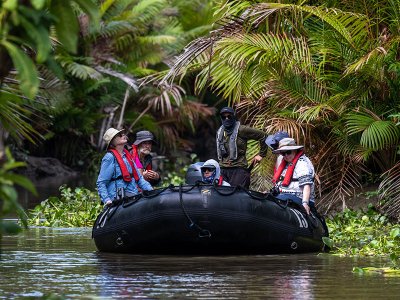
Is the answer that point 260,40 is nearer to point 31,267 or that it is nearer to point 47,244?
point 47,244

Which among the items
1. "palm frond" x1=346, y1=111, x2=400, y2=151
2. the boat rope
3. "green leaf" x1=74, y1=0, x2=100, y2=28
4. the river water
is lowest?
the river water

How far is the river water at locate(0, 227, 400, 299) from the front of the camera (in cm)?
990

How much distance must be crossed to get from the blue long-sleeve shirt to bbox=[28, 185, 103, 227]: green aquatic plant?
153 inches

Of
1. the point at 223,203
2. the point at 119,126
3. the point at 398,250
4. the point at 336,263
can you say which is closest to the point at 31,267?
the point at 223,203

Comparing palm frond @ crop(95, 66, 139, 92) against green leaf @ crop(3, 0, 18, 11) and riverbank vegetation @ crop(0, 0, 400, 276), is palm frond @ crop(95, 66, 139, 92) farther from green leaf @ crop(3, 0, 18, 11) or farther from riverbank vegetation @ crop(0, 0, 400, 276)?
green leaf @ crop(3, 0, 18, 11)

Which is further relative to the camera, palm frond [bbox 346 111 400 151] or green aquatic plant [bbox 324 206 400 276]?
palm frond [bbox 346 111 400 151]

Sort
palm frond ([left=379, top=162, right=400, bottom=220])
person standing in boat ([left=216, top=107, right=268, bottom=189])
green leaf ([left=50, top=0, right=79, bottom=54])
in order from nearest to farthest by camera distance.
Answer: green leaf ([left=50, top=0, right=79, bottom=54]) < person standing in boat ([left=216, top=107, right=268, bottom=189]) < palm frond ([left=379, top=162, right=400, bottom=220])

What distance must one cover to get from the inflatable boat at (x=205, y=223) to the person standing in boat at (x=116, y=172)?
49 centimetres

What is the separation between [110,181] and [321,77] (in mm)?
4691

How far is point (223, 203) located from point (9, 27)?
7.29 meters

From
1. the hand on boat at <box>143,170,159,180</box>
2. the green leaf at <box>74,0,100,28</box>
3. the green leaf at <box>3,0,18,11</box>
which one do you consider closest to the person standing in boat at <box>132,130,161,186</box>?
the hand on boat at <box>143,170,159,180</box>

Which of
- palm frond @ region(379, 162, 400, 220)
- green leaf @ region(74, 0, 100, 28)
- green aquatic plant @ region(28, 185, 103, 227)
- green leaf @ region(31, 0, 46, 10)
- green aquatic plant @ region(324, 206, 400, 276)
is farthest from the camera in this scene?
green aquatic plant @ region(28, 185, 103, 227)

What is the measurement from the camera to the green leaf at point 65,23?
580 centimetres

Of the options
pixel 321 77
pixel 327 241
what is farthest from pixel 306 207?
pixel 321 77
